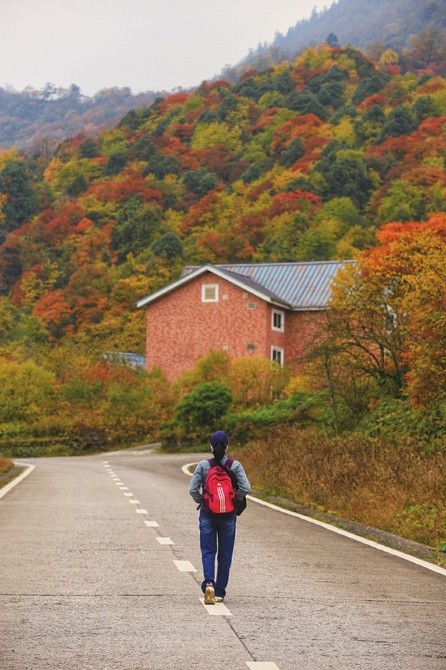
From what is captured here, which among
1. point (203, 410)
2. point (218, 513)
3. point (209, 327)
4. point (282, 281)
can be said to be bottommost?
point (218, 513)

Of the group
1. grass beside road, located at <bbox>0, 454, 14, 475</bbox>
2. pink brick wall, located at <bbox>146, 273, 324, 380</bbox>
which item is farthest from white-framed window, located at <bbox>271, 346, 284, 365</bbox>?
grass beside road, located at <bbox>0, 454, 14, 475</bbox>

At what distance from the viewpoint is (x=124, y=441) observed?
55.5 metres

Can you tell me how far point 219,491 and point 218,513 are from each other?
0.57 feet

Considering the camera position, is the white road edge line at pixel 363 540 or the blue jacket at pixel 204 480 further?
the white road edge line at pixel 363 540

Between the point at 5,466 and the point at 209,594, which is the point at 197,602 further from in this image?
the point at 5,466

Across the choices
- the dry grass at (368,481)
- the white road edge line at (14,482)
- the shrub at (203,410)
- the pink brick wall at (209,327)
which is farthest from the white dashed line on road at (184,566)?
the pink brick wall at (209,327)

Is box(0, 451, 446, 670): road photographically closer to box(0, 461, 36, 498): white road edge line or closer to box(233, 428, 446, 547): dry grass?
box(233, 428, 446, 547): dry grass

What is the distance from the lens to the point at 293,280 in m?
67.1

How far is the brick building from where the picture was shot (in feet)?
205

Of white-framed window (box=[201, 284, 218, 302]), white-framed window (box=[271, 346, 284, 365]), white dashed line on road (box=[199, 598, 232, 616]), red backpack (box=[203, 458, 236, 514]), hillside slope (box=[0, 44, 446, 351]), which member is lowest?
white dashed line on road (box=[199, 598, 232, 616])

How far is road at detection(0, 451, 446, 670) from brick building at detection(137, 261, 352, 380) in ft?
152

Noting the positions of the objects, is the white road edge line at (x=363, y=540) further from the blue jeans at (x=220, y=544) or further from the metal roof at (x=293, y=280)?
the metal roof at (x=293, y=280)

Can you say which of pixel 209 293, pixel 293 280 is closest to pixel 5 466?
pixel 209 293

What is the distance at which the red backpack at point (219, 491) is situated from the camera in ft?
28.9
